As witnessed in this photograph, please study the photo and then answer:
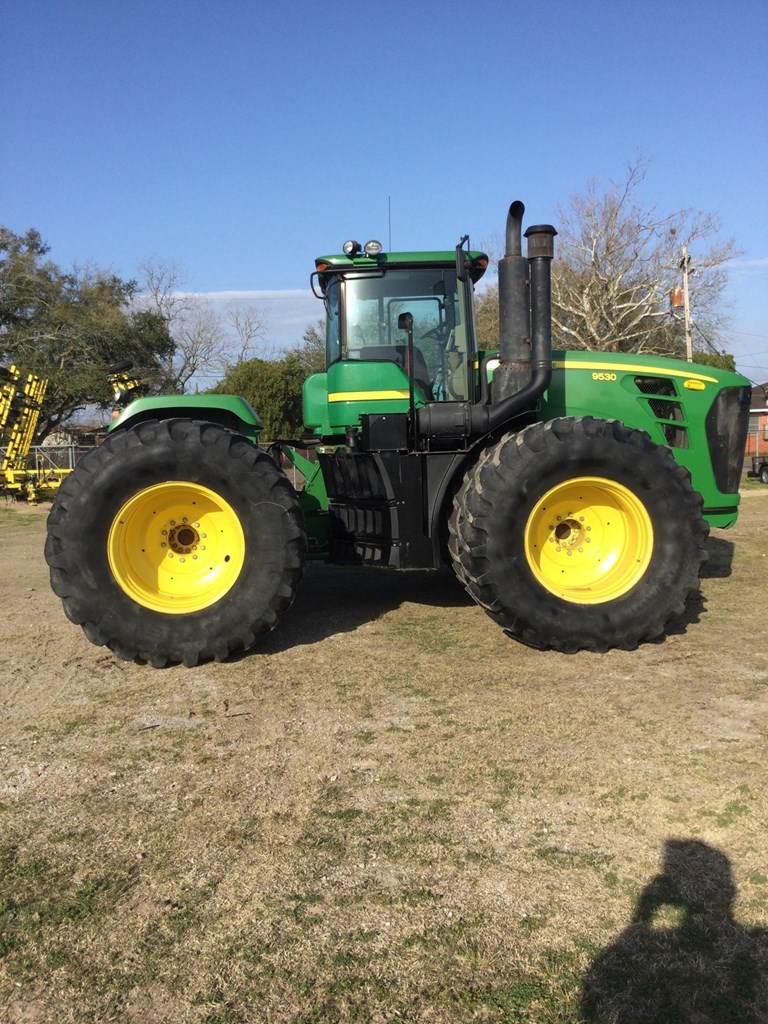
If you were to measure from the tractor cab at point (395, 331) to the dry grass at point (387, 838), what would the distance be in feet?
6.16

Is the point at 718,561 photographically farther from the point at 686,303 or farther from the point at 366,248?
the point at 686,303

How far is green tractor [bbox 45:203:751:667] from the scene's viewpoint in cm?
479

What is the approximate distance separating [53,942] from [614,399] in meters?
4.81

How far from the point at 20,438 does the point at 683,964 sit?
19720mm

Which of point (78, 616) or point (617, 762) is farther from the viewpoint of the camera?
point (78, 616)

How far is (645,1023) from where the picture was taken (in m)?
1.98

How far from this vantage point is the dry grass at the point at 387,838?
2107 mm

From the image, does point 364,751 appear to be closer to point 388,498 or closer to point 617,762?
point 617,762

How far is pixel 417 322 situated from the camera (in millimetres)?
5660

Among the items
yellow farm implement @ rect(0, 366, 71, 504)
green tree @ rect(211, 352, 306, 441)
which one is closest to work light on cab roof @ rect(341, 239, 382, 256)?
yellow farm implement @ rect(0, 366, 71, 504)

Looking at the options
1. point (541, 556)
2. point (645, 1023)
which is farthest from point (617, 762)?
point (541, 556)

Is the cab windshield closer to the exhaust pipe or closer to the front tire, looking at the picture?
the exhaust pipe

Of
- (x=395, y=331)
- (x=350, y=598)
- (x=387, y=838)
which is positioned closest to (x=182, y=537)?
(x=350, y=598)

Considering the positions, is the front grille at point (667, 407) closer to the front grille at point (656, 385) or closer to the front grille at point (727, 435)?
the front grille at point (656, 385)
